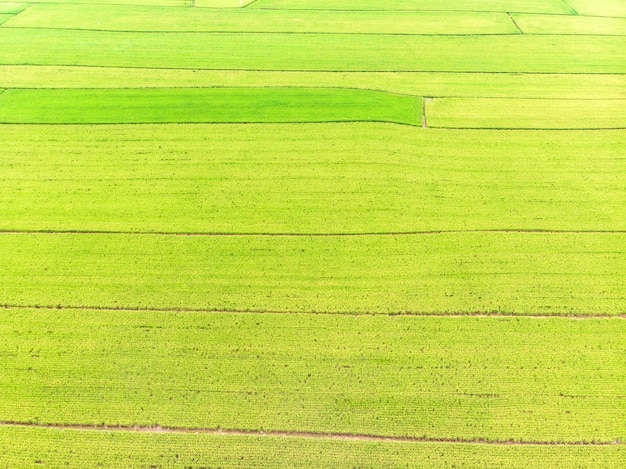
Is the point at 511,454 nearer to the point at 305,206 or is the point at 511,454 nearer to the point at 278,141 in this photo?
the point at 305,206

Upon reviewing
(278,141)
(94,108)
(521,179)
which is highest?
(94,108)

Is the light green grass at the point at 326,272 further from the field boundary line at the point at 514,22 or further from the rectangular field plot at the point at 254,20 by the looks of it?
the rectangular field plot at the point at 254,20

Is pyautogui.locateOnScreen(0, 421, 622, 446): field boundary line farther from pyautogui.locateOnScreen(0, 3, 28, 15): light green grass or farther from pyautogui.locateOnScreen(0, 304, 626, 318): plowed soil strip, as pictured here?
pyautogui.locateOnScreen(0, 3, 28, 15): light green grass

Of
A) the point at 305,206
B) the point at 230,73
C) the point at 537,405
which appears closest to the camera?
the point at 537,405

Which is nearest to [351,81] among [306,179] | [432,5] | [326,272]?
[306,179]

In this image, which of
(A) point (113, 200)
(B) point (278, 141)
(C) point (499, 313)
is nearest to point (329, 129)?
(B) point (278, 141)

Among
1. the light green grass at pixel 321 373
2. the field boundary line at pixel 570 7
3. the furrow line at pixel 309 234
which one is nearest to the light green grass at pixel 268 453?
the light green grass at pixel 321 373

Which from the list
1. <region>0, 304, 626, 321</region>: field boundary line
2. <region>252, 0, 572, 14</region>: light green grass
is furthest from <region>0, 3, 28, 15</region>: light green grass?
<region>0, 304, 626, 321</region>: field boundary line

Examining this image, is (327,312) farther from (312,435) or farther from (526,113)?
(526,113)
